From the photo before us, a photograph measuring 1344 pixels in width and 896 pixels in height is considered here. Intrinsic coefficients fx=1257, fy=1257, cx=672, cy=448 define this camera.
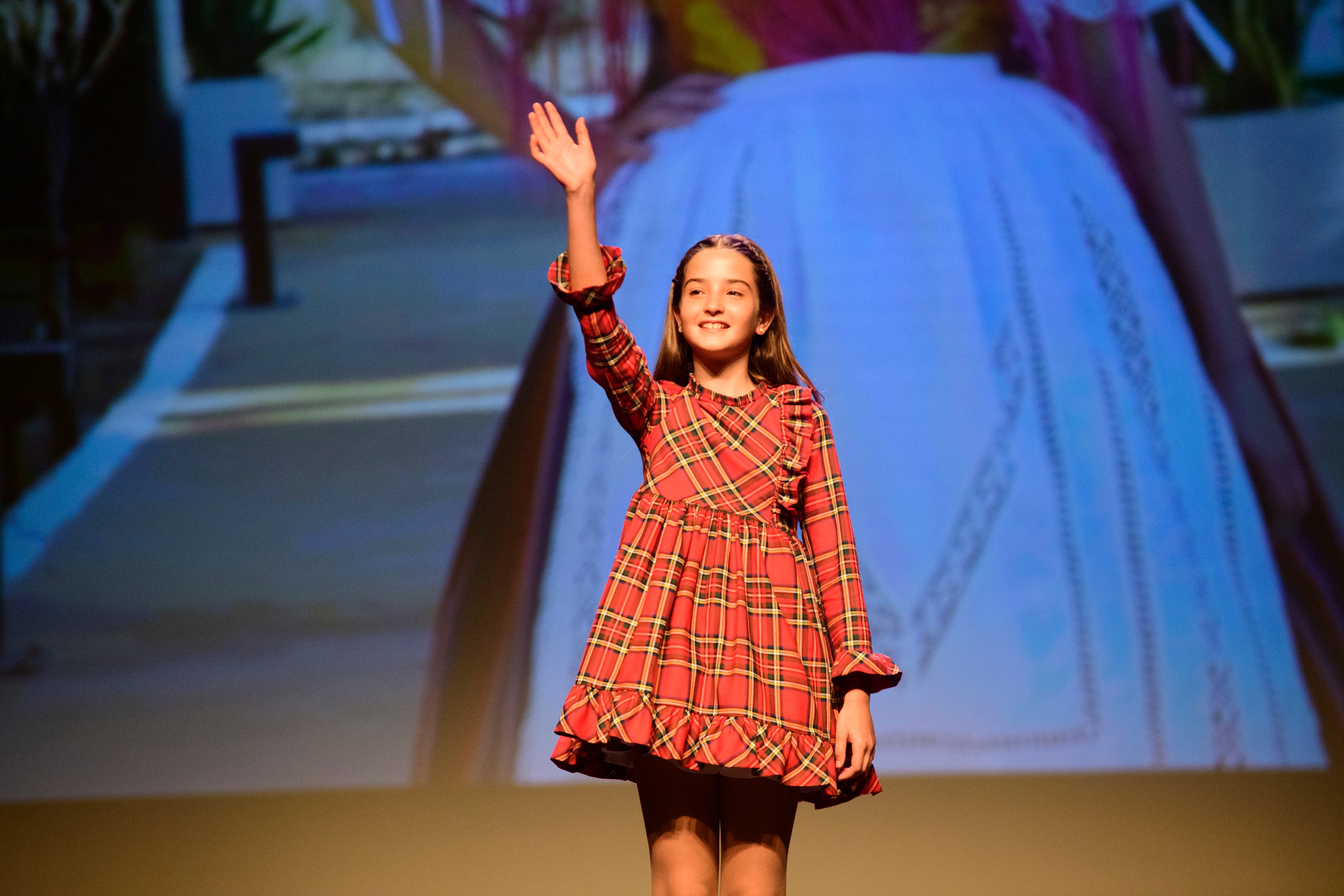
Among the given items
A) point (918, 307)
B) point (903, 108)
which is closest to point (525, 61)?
point (903, 108)

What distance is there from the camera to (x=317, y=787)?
8.13ft

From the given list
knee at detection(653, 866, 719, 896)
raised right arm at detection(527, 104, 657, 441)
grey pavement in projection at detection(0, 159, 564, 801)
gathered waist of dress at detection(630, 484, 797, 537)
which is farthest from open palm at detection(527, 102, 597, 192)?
grey pavement in projection at detection(0, 159, 564, 801)

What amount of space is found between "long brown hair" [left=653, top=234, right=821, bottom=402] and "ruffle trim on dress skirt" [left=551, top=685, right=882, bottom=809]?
31 cm

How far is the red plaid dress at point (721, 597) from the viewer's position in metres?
1.04

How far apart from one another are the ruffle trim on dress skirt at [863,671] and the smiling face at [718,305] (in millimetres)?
296

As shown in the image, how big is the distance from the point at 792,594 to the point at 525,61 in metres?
1.88

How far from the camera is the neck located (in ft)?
3.84

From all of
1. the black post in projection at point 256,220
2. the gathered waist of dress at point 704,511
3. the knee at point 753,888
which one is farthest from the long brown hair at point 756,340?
the black post in projection at point 256,220

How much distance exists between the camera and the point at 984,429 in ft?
8.32

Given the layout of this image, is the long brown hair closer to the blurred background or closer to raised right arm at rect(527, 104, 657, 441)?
raised right arm at rect(527, 104, 657, 441)

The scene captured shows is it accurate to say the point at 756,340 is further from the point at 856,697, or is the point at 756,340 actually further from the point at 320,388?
the point at 320,388

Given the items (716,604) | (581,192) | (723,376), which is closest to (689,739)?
(716,604)

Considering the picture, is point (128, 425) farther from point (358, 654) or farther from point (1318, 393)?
point (1318, 393)

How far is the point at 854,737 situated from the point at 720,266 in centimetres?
43
